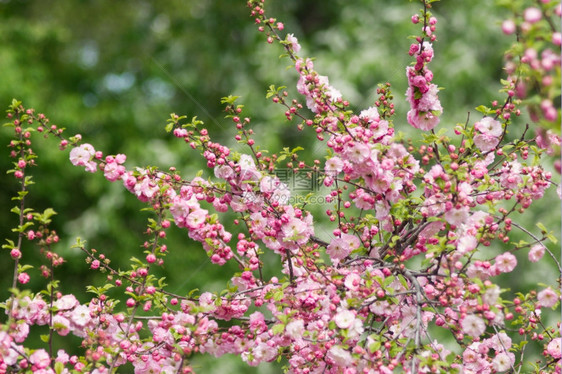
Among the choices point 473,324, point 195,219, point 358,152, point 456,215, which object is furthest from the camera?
point 195,219

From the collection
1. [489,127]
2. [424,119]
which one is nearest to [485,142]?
[489,127]

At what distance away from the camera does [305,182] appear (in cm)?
384

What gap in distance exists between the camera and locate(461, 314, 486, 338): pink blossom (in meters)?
1.68

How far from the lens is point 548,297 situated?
182 centimetres

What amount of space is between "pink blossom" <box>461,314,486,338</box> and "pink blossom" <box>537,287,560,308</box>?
0.26 m

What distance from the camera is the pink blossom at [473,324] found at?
1.68 m

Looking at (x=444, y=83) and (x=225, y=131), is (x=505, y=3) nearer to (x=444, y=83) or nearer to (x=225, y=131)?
(x=444, y=83)

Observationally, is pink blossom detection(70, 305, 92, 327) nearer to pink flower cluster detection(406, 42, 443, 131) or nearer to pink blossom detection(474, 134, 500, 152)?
pink flower cluster detection(406, 42, 443, 131)

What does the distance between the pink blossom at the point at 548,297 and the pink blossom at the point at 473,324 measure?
26cm

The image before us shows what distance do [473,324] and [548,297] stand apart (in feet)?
0.98

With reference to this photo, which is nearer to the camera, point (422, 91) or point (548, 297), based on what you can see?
point (548, 297)

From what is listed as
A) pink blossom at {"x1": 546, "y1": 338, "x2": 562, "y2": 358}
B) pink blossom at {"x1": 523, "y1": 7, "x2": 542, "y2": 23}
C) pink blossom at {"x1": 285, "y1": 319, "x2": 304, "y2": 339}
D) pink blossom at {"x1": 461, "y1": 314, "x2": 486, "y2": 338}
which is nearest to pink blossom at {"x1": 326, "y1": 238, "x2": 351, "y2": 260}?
pink blossom at {"x1": 285, "y1": 319, "x2": 304, "y2": 339}

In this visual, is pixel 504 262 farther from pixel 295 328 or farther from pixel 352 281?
pixel 295 328

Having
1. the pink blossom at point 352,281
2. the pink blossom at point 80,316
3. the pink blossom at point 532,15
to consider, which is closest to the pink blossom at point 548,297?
the pink blossom at point 352,281
